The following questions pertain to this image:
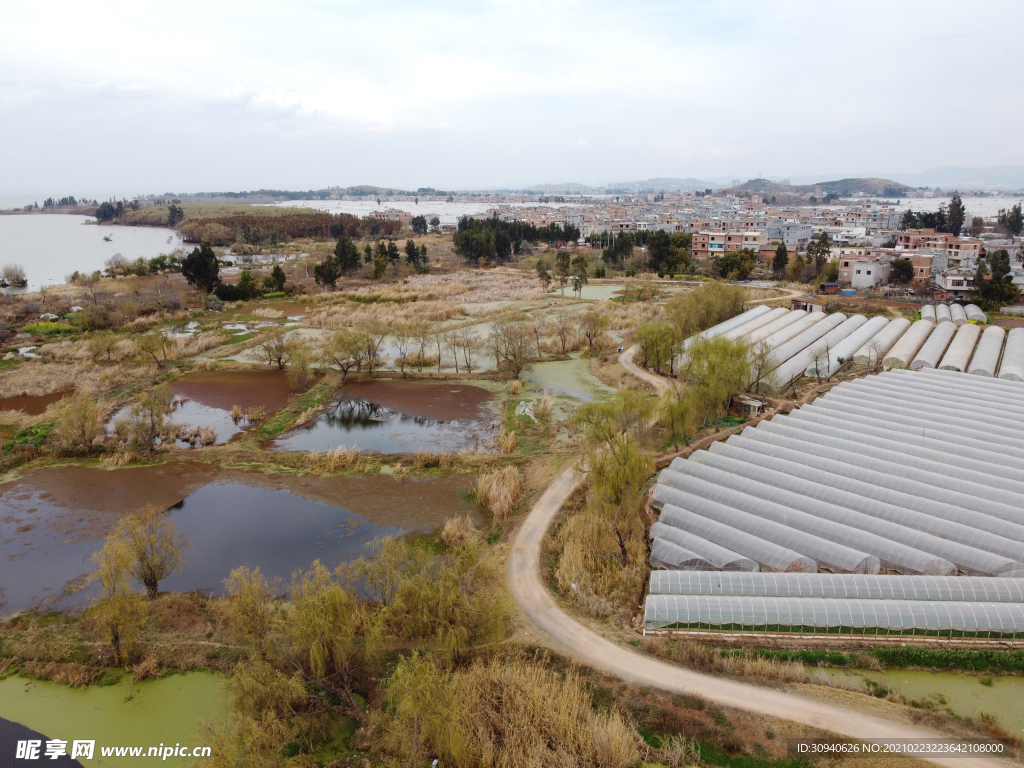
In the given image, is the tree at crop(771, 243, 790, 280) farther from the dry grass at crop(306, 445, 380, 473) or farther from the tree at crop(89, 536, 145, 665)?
the tree at crop(89, 536, 145, 665)

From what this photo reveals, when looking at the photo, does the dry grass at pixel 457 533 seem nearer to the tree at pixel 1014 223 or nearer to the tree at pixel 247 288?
the tree at pixel 247 288

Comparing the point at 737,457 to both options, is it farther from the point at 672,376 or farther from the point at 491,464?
the point at 672,376

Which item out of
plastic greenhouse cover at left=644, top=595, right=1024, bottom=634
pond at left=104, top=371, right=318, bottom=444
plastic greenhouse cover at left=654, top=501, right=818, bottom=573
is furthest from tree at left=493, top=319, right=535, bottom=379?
plastic greenhouse cover at left=644, top=595, right=1024, bottom=634

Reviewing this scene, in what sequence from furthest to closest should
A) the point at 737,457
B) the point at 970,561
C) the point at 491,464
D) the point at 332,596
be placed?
the point at 491,464 < the point at 737,457 < the point at 970,561 < the point at 332,596

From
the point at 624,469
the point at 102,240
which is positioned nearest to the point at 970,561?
the point at 624,469

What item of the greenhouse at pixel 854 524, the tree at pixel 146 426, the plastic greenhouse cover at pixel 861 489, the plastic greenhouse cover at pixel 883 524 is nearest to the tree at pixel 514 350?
the greenhouse at pixel 854 524
